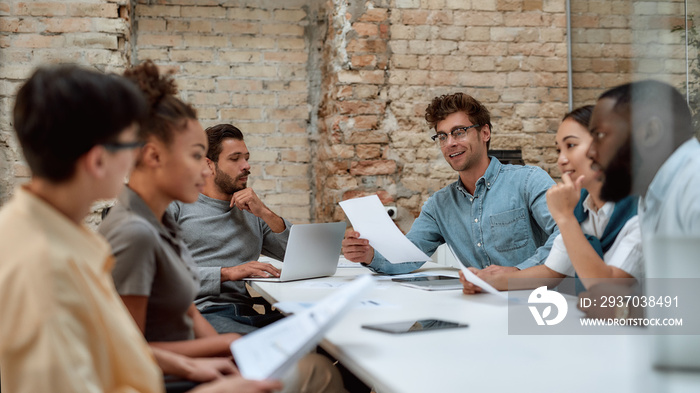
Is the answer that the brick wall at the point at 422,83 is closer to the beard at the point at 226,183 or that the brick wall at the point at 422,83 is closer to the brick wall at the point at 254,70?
the brick wall at the point at 254,70

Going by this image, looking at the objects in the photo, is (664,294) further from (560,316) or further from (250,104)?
(250,104)

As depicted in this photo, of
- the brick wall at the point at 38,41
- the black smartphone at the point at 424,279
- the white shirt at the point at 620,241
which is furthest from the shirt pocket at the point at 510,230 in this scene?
the brick wall at the point at 38,41

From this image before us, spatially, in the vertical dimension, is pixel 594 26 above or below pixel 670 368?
above

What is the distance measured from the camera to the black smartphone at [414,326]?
137 centimetres

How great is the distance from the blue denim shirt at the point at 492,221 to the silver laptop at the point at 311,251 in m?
0.19

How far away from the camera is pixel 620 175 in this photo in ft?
2.64

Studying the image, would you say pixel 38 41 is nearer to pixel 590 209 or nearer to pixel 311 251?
pixel 311 251

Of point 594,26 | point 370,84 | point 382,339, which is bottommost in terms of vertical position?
point 382,339

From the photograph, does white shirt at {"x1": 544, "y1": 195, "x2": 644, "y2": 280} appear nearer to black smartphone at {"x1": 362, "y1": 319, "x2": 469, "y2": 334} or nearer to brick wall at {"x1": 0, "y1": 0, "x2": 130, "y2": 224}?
black smartphone at {"x1": 362, "y1": 319, "x2": 469, "y2": 334}

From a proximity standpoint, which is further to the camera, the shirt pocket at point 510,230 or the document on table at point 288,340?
the shirt pocket at point 510,230

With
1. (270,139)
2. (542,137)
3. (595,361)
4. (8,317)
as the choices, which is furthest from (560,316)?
(270,139)

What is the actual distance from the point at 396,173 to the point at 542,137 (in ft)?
3.22

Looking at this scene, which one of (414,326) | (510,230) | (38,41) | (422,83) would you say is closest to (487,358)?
(414,326)

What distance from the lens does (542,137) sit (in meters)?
3.88
